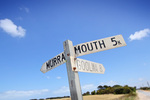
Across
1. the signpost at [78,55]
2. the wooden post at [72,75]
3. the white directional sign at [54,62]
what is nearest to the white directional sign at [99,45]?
the signpost at [78,55]

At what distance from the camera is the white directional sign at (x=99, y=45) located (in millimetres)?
2094

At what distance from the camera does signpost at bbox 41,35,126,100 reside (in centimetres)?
182

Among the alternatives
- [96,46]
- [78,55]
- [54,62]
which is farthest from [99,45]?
[54,62]

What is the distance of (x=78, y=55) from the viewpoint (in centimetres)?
206

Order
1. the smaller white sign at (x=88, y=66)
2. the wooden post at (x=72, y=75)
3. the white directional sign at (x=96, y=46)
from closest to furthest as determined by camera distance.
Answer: the wooden post at (x=72, y=75), the smaller white sign at (x=88, y=66), the white directional sign at (x=96, y=46)

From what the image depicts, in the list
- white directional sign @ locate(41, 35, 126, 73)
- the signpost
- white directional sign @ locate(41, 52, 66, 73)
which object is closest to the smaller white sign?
the signpost

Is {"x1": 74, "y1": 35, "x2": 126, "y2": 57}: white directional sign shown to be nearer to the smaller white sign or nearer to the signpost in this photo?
the signpost

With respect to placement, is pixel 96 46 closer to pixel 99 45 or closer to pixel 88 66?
pixel 99 45

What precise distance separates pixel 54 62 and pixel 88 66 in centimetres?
72

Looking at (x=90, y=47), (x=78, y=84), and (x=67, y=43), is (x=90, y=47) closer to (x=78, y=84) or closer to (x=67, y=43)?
(x=67, y=43)

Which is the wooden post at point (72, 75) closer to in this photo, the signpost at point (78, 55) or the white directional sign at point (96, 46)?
the signpost at point (78, 55)

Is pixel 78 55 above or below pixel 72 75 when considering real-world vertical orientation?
above

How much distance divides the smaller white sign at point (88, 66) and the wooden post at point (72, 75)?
0.09 m

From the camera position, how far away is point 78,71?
6.28 ft
